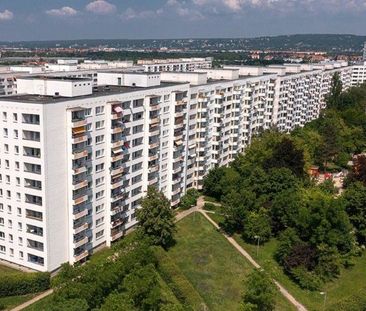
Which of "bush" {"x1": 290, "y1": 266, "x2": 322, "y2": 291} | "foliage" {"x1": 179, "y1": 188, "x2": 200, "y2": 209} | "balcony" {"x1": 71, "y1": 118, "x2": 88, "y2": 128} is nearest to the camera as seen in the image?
"balcony" {"x1": 71, "y1": 118, "x2": 88, "y2": 128}

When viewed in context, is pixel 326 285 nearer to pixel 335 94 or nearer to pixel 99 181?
pixel 99 181

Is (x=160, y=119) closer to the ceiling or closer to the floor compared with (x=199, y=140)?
closer to the ceiling

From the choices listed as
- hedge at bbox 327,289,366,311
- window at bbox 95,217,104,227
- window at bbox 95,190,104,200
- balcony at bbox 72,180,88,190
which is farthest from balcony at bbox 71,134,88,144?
hedge at bbox 327,289,366,311

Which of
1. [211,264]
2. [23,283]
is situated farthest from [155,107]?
[23,283]

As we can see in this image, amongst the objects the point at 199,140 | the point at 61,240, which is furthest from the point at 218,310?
the point at 199,140

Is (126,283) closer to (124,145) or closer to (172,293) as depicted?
(172,293)

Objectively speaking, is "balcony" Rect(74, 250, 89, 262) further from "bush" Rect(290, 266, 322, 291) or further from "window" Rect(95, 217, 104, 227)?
"bush" Rect(290, 266, 322, 291)

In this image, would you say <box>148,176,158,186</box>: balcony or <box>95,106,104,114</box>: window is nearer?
<box>95,106,104,114</box>: window
